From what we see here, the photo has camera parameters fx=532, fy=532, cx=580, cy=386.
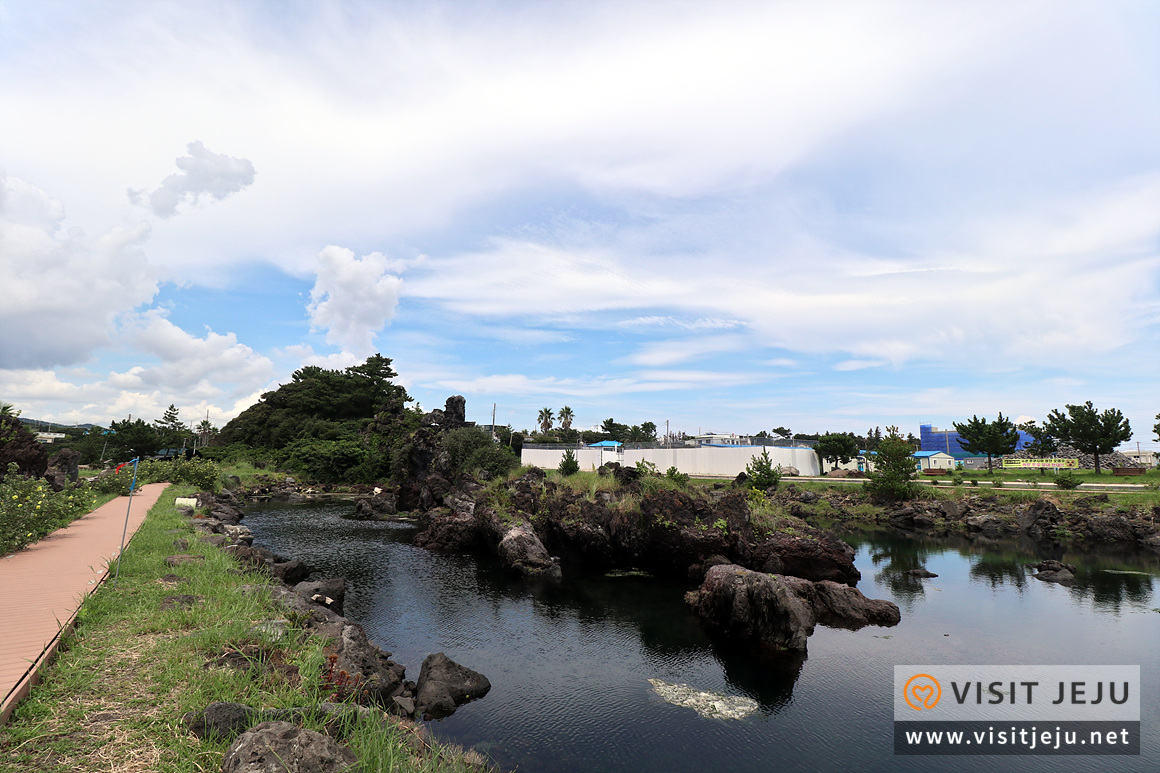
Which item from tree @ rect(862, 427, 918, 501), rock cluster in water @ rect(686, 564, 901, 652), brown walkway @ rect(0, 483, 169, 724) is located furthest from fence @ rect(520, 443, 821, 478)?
brown walkway @ rect(0, 483, 169, 724)

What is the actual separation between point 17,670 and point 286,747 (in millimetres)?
5150

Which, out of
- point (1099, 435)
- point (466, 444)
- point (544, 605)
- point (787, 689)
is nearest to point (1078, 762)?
point (787, 689)

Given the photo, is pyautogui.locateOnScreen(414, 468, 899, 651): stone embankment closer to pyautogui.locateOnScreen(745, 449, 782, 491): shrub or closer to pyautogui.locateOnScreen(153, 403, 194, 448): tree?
pyautogui.locateOnScreen(745, 449, 782, 491): shrub

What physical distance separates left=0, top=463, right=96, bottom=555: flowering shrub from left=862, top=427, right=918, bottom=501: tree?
193ft

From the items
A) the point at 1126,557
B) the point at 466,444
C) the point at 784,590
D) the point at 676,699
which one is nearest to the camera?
the point at 676,699

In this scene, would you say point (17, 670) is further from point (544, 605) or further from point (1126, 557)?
point (1126, 557)

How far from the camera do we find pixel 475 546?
34656 millimetres

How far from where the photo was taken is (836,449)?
284 ft

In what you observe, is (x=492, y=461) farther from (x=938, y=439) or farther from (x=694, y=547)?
(x=938, y=439)

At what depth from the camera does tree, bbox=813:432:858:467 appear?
8625 cm

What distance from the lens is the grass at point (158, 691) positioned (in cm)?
604

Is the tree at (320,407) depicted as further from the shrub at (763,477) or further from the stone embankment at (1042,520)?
the stone embankment at (1042,520)

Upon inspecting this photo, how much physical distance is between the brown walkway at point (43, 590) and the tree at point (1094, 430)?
87056 mm

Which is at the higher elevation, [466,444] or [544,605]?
[466,444]
